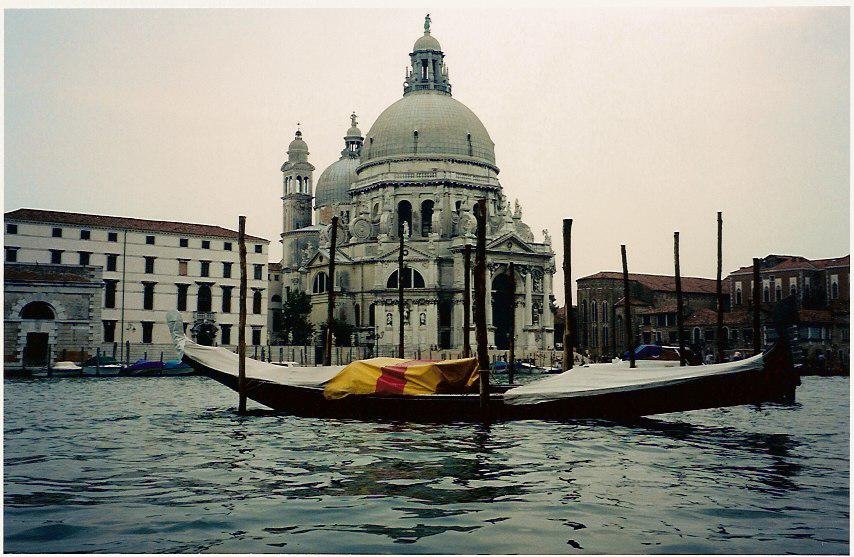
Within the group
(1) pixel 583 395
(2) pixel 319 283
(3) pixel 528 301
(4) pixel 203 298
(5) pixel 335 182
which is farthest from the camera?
(5) pixel 335 182

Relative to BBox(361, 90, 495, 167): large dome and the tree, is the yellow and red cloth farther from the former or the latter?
BBox(361, 90, 495, 167): large dome

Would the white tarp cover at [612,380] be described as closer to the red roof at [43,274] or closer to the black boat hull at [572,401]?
the black boat hull at [572,401]

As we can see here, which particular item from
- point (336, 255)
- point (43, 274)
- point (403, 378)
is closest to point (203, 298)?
point (43, 274)

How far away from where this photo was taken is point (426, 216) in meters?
46.2

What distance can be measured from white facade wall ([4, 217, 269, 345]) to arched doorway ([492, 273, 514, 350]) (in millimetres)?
12494

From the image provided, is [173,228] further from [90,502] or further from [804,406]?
[90,502]

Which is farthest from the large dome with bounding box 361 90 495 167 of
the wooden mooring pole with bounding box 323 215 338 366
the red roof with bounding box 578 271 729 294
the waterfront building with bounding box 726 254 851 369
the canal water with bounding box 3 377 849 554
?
the canal water with bounding box 3 377 849 554

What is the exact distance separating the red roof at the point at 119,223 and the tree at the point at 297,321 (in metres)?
6.54

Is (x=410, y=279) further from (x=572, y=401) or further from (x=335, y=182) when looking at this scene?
(x=572, y=401)

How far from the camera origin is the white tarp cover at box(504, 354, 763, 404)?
11.9 metres

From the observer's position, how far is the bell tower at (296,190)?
55219mm

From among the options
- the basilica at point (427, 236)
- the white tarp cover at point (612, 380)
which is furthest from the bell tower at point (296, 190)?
the white tarp cover at point (612, 380)

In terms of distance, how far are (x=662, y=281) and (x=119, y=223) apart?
30.2 m

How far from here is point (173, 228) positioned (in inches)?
1330
